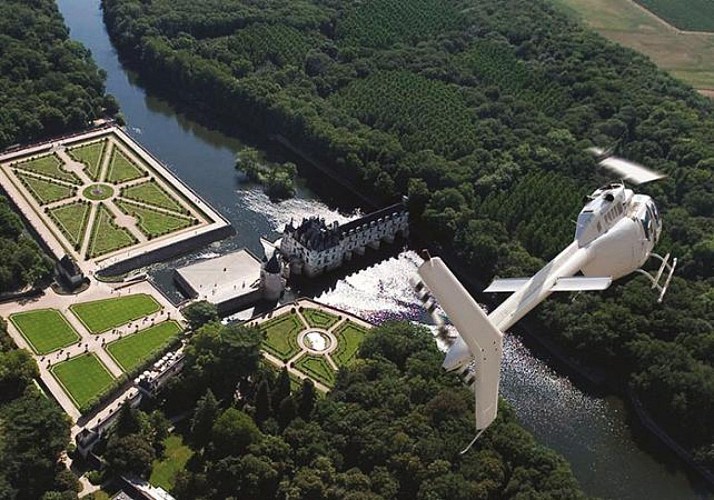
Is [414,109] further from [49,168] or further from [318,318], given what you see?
[49,168]

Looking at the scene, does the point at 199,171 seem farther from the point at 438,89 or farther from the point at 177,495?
the point at 177,495

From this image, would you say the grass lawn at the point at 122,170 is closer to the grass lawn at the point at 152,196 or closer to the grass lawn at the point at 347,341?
the grass lawn at the point at 152,196

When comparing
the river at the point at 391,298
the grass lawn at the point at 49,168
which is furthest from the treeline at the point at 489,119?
the grass lawn at the point at 49,168

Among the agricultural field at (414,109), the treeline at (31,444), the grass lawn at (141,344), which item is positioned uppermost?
the agricultural field at (414,109)

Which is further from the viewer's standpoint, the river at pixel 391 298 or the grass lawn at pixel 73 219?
the grass lawn at pixel 73 219

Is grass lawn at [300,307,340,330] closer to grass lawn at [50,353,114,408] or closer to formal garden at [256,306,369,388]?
formal garden at [256,306,369,388]

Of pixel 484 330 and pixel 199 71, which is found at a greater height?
pixel 484 330

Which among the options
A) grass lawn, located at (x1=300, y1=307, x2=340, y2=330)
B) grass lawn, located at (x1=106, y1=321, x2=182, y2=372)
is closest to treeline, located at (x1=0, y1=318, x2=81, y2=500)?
grass lawn, located at (x1=106, y1=321, x2=182, y2=372)

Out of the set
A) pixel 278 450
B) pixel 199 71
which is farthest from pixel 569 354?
pixel 199 71
